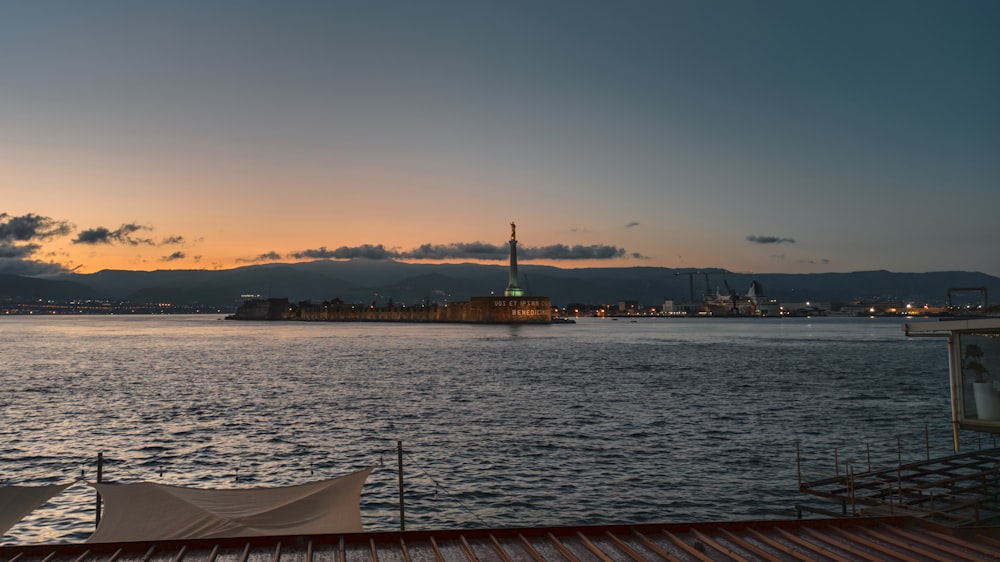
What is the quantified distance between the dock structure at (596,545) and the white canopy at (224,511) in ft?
6.96

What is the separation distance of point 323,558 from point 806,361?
12102cm

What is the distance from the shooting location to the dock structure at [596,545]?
1348 centimetres

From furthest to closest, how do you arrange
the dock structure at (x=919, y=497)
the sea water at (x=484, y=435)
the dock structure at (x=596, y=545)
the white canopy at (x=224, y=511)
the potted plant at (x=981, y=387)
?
the sea water at (x=484, y=435), the potted plant at (x=981, y=387), the dock structure at (x=919, y=497), the white canopy at (x=224, y=511), the dock structure at (x=596, y=545)

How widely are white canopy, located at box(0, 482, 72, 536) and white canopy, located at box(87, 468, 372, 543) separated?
1.36 metres

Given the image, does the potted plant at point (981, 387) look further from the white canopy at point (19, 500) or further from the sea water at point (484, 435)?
the white canopy at point (19, 500)

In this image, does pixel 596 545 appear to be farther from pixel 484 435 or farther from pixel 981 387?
pixel 484 435

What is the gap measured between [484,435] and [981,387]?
31.0 metres

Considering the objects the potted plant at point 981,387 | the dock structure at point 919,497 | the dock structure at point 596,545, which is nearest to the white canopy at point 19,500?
the dock structure at point 596,545

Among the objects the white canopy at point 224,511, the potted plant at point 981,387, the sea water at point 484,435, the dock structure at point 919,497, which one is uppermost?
the potted plant at point 981,387

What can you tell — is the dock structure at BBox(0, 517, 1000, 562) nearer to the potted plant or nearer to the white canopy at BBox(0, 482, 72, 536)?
the white canopy at BBox(0, 482, 72, 536)

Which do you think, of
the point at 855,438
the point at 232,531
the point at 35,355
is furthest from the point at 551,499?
the point at 35,355

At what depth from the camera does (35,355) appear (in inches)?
5438

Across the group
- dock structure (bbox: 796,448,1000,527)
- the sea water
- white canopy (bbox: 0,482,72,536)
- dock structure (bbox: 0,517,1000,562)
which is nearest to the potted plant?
Answer: dock structure (bbox: 796,448,1000,527)

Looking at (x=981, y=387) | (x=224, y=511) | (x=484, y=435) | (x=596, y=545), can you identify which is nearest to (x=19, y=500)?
(x=224, y=511)
